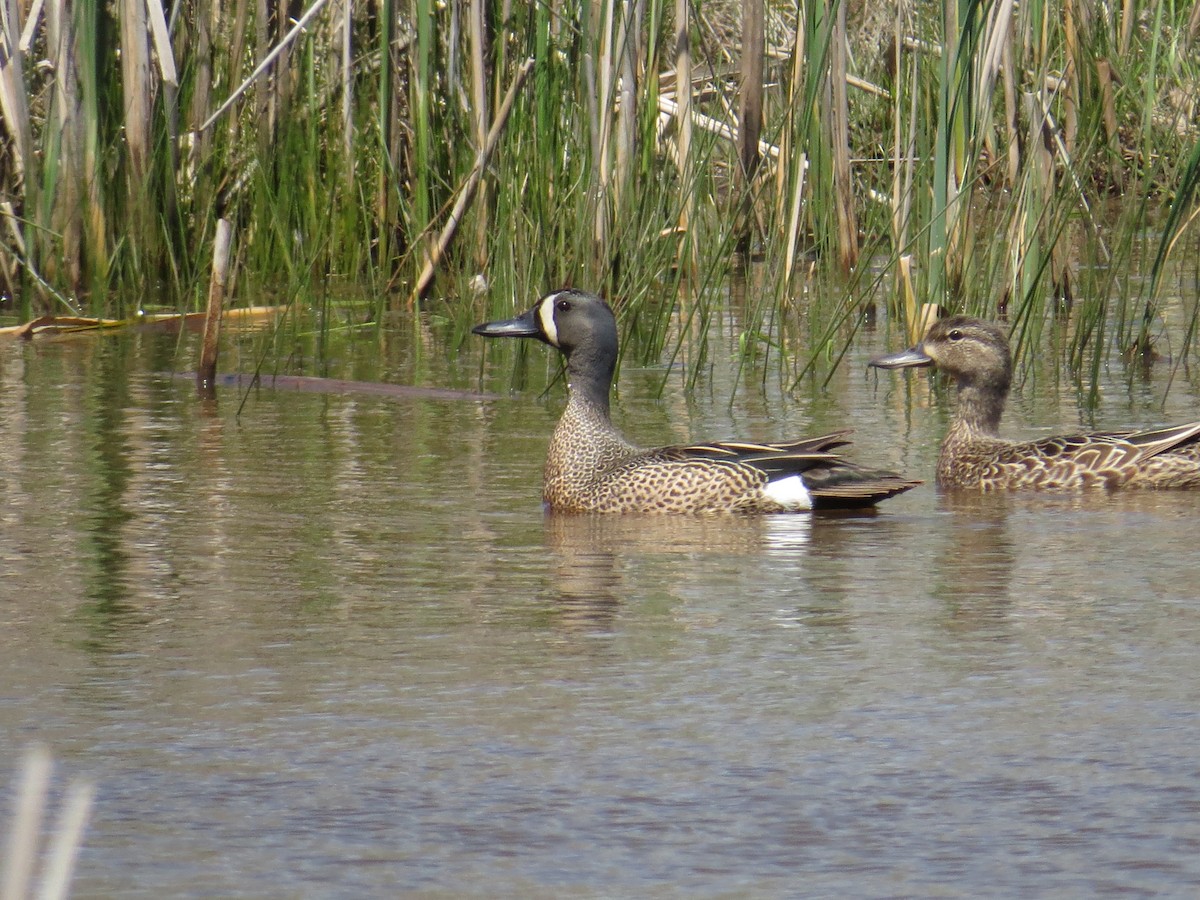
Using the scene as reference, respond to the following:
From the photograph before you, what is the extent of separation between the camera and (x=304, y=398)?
9.08m

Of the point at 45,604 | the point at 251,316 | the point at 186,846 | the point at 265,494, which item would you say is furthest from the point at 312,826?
the point at 251,316

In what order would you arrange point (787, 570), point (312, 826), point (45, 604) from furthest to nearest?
1. point (787, 570)
2. point (45, 604)
3. point (312, 826)

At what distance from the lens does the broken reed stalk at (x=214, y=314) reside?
915cm

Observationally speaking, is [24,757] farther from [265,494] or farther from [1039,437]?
[1039,437]

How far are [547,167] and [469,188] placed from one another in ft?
3.14

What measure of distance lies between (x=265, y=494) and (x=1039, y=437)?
289 cm

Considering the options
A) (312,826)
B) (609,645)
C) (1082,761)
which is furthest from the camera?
(609,645)

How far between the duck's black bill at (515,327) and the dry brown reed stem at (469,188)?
198 cm

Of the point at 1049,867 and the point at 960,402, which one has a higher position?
the point at 960,402

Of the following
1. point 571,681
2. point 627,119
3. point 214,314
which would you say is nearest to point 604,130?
point 627,119

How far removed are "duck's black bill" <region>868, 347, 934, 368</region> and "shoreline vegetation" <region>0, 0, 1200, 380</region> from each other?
0.26 metres

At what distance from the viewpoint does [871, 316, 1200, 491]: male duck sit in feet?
23.9

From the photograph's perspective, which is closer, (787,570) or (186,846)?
(186,846)

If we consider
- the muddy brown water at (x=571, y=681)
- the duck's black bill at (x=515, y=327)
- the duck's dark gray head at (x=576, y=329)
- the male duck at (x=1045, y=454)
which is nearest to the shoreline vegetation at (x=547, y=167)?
the male duck at (x=1045, y=454)
